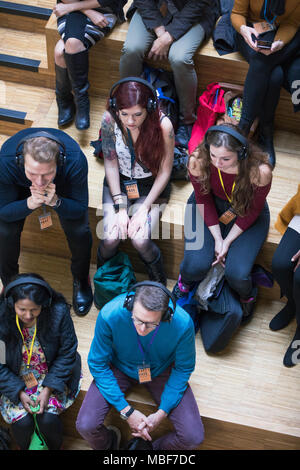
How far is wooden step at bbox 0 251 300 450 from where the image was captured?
3438 millimetres

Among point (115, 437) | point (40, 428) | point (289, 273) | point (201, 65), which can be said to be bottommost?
point (115, 437)

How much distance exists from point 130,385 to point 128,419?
0.22m

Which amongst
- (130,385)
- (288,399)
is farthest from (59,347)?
(288,399)

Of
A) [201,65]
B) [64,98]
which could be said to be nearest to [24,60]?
[64,98]

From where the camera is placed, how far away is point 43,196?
3.19 meters

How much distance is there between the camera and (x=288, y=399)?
352cm

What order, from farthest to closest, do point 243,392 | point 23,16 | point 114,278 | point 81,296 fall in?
point 23,16 < point 81,296 < point 114,278 < point 243,392

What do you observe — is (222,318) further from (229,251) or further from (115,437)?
(115,437)

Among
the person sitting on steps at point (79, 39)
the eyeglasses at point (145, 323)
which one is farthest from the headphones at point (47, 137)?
the person sitting on steps at point (79, 39)

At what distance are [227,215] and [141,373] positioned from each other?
91cm

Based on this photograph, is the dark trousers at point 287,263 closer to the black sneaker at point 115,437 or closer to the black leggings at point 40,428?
the black sneaker at point 115,437

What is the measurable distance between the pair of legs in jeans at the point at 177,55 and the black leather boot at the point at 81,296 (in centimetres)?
118

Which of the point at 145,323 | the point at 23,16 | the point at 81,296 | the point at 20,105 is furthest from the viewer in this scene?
the point at 23,16

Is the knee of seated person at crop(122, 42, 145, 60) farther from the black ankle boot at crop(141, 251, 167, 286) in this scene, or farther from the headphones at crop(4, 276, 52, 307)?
the headphones at crop(4, 276, 52, 307)
